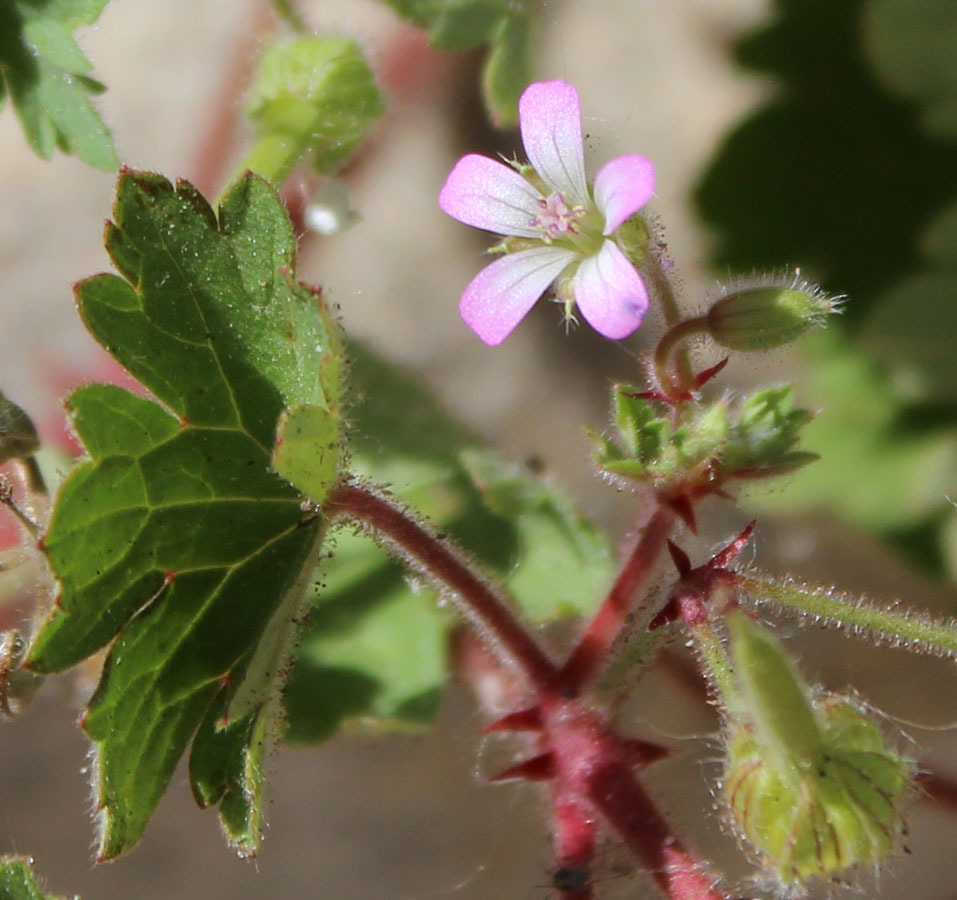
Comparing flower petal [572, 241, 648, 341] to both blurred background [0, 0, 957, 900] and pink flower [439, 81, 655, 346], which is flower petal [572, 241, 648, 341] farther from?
blurred background [0, 0, 957, 900]

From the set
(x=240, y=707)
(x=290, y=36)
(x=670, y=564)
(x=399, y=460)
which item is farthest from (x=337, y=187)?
(x=240, y=707)

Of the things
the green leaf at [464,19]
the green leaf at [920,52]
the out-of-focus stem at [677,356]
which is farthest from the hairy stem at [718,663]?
the green leaf at [920,52]

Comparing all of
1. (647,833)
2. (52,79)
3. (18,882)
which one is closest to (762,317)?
(647,833)

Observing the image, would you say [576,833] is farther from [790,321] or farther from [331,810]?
[331,810]

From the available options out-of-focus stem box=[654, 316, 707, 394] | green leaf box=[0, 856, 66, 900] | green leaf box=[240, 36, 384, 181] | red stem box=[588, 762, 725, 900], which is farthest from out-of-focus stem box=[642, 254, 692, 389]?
green leaf box=[0, 856, 66, 900]

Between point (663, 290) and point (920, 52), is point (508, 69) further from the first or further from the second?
point (920, 52)

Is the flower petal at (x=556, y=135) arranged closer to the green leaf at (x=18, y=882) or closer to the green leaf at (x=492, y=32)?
the green leaf at (x=492, y=32)
